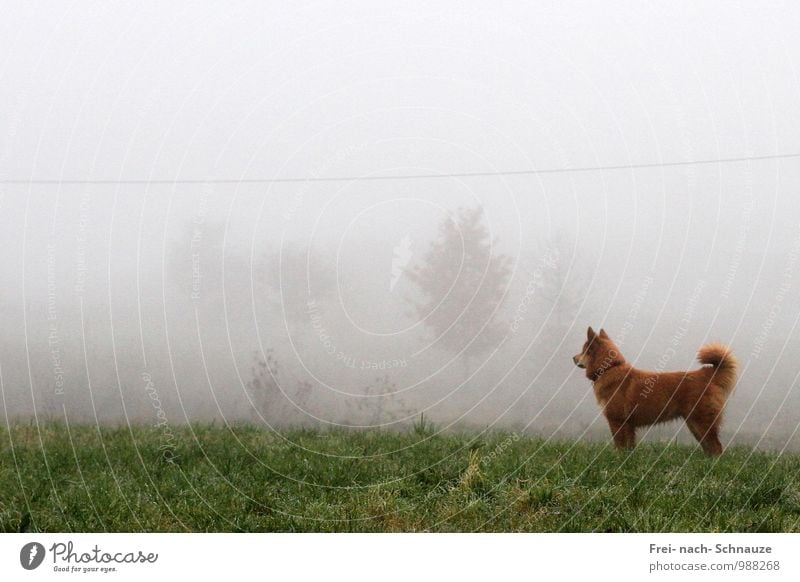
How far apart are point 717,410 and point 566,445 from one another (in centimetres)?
137

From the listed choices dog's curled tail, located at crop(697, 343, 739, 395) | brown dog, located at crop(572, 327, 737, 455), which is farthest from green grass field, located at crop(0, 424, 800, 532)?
dog's curled tail, located at crop(697, 343, 739, 395)

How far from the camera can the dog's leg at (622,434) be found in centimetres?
684

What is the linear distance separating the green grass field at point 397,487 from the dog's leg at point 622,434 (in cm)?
12

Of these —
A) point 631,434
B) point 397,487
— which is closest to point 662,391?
point 631,434

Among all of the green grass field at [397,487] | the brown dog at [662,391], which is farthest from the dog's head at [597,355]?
the green grass field at [397,487]

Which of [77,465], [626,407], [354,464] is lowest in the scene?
[77,465]

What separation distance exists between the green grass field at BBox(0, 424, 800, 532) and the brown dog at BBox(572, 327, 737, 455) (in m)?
0.25

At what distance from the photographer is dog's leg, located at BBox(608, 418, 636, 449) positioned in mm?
6836

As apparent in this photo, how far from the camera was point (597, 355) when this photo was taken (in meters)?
6.84

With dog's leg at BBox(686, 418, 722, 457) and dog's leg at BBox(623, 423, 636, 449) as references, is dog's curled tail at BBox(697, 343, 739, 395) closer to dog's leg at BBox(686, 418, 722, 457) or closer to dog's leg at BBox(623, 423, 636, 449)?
dog's leg at BBox(686, 418, 722, 457)

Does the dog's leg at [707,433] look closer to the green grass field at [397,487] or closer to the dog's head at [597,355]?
the green grass field at [397,487]

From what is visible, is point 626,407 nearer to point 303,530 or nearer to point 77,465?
point 303,530
